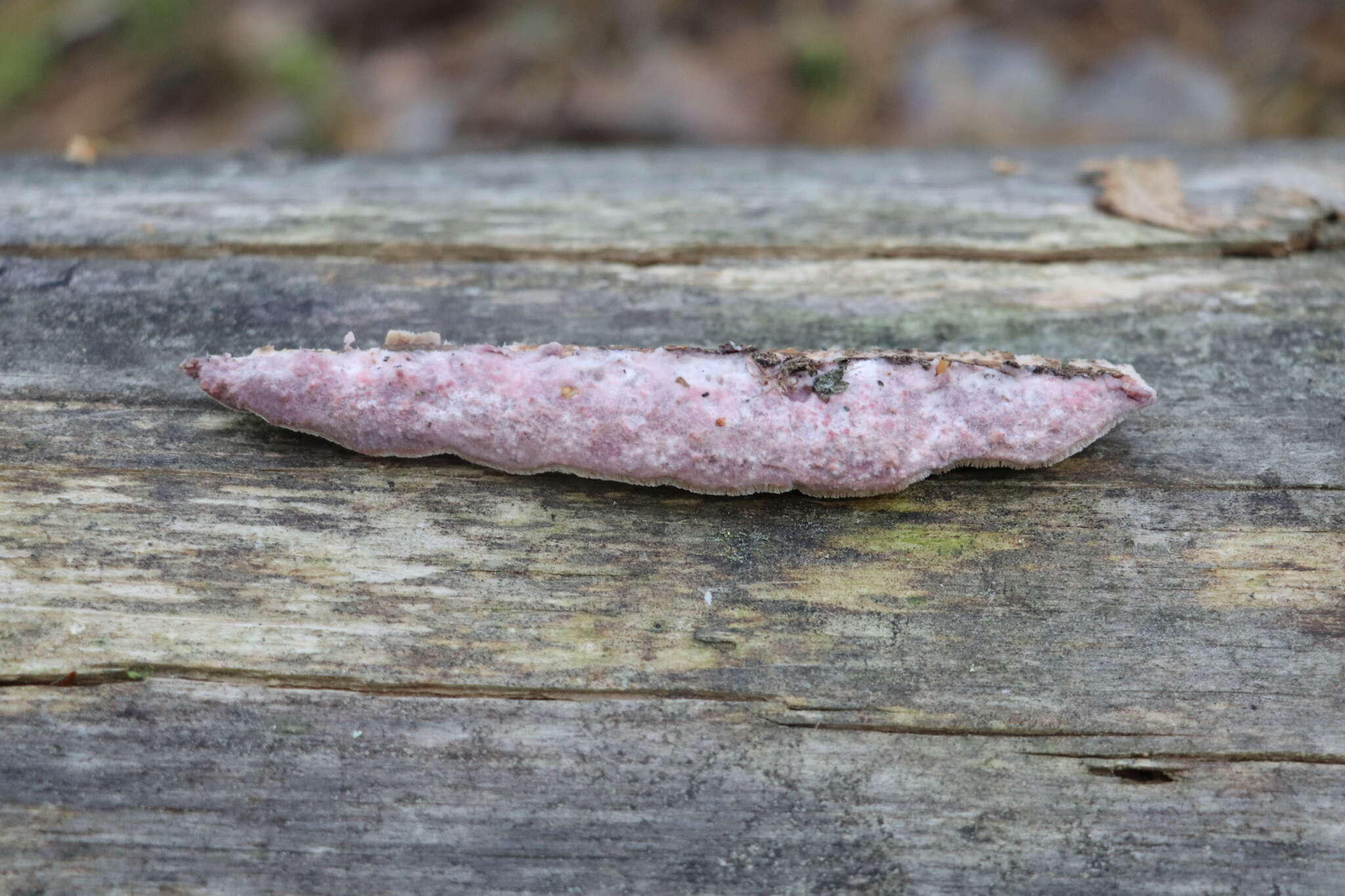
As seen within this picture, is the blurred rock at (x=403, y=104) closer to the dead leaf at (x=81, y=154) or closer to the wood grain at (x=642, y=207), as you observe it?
the dead leaf at (x=81, y=154)

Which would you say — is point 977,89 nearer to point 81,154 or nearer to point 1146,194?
point 1146,194

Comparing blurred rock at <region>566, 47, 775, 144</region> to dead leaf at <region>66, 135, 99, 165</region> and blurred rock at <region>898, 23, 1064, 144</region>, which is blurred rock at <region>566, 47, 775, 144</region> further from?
dead leaf at <region>66, 135, 99, 165</region>

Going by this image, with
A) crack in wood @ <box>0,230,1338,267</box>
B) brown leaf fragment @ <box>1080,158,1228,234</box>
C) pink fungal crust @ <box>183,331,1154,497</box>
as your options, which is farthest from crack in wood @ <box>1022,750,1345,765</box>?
brown leaf fragment @ <box>1080,158,1228,234</box>

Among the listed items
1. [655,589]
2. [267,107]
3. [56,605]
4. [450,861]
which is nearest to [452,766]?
[450,861]

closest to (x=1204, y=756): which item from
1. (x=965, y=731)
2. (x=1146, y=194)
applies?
(x=965, y=731)

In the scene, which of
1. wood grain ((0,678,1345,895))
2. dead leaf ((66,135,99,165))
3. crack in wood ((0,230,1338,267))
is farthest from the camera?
dead leaf ((66,135,99,165))

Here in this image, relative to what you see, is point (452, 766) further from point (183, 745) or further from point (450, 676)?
point (183, 745)
